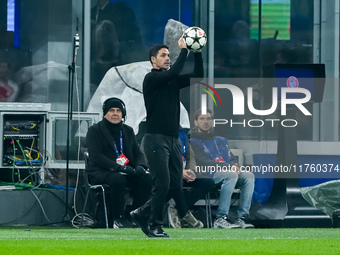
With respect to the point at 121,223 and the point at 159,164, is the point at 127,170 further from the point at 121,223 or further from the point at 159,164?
the point at 159,164

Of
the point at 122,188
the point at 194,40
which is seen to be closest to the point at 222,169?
the point at 122,188

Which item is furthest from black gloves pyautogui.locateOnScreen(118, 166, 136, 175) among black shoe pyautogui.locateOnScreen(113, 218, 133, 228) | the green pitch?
the green pitch

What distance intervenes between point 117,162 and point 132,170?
25 cm

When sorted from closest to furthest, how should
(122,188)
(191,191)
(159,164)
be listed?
(159,164)
(122,188)
(191,191)

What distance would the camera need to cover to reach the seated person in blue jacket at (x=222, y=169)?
11.4 m

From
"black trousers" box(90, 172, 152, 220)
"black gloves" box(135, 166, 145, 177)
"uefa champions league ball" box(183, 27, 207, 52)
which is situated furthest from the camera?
"black gloves" box(135, 166, 145, 177)

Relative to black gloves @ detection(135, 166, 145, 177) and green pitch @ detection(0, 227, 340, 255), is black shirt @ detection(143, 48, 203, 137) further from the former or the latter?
black gloves @ detection(135, 166, 145, 177)

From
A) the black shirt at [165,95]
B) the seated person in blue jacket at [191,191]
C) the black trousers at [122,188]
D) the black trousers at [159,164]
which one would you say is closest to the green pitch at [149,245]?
the black trousers at [159,164]

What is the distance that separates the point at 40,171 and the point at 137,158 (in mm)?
1649

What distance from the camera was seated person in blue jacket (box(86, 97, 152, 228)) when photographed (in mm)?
10617

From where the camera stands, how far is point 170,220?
1134 cm

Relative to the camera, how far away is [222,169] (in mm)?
11773

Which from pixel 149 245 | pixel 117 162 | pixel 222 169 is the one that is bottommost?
pixel 149 245

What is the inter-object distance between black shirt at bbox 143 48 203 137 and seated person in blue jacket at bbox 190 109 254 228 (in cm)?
320
